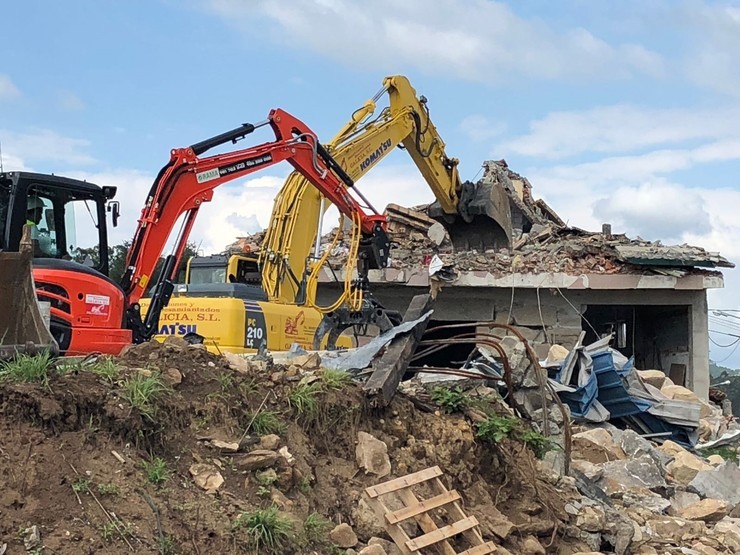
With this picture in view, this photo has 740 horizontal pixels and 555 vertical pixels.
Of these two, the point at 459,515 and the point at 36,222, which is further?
the point at 36,222

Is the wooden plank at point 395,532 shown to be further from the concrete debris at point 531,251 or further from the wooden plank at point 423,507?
the concrete debris at point 531,251

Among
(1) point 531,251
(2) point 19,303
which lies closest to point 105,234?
(2) point 19,303

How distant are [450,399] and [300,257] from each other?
5.91m

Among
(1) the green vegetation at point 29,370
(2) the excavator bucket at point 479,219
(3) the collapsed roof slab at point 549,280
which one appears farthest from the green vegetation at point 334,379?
(2) the excavator bucket at point 479,219

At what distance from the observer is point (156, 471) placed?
4.48 m

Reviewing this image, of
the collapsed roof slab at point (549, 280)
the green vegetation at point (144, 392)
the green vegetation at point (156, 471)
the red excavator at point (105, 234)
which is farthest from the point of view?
the collapsed roof slab at point (549, 280)

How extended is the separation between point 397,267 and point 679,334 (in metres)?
5.85

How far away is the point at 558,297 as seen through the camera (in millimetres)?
16250

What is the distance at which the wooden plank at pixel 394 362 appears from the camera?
230 inches

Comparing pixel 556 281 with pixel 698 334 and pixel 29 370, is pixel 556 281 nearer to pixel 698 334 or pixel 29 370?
pixel 698 334

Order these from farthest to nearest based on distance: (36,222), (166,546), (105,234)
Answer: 1. (105,234)
2. (36,222)
3. (166,546)

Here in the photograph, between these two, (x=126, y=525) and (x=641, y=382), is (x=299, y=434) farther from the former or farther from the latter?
(x=641, y=382)

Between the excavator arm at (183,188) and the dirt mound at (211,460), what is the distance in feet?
11.0

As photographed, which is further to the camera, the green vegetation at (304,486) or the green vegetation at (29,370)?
the green vegetation at (304,486)
